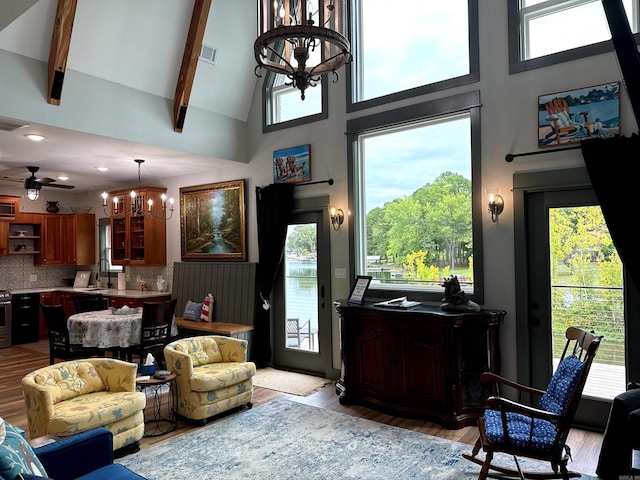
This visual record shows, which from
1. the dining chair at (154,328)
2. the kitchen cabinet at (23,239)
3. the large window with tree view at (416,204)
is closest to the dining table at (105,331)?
the dining chair at (154,328)

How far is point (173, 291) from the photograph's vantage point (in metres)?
7.06

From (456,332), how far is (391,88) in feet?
9.29

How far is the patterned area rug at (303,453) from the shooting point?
3.15 meters

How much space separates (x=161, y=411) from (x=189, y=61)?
3.85 meters

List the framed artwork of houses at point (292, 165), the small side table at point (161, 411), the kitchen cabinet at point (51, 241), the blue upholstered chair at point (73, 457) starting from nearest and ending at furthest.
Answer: the blue upholstered chair at point (73, 457) → the small side table at point (161, 411) → the framed artwork of houses at point (292, 165) → the kitchen cabinet at point (51, 241)

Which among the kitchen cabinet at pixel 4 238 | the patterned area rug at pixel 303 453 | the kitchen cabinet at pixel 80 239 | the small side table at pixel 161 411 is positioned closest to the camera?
the patterned area rug at pixel 303 453

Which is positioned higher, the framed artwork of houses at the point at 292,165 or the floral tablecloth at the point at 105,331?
the framed artwork of houses at the point at 292,165

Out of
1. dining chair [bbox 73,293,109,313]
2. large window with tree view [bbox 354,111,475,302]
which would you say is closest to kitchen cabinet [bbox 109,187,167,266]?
dining chair [bbox 73,293,109,313]

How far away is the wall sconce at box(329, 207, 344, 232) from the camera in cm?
536

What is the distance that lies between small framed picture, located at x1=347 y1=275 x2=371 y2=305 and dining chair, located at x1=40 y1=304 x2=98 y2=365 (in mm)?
3053

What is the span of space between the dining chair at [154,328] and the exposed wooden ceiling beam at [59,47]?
2.41 metres

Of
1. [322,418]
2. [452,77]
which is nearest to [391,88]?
[452,77]

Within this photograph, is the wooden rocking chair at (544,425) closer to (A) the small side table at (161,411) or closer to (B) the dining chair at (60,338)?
(A) the small side table at (161,411)

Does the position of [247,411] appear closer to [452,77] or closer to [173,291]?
[173,291]
